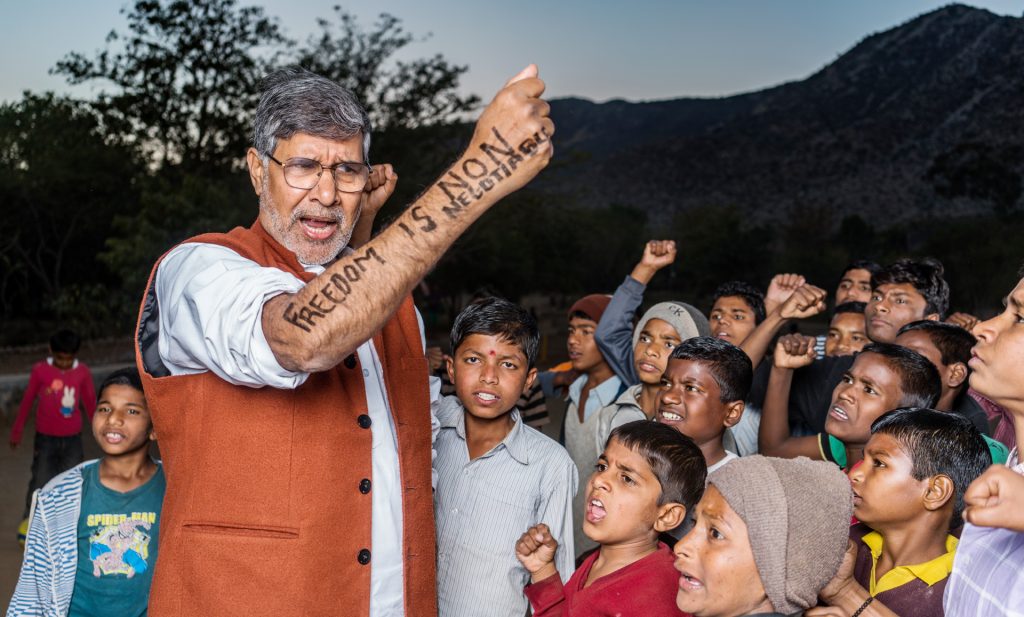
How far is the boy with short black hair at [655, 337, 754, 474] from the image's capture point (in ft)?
10.3

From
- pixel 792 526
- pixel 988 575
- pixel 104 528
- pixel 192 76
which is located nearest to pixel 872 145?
pixel 192 76

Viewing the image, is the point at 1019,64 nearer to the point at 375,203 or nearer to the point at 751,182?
the point at 751,182

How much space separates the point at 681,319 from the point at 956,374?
104 cm

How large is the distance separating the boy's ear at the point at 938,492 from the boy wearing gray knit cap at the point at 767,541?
36 centimetres

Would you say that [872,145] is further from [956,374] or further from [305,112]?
[305,112]

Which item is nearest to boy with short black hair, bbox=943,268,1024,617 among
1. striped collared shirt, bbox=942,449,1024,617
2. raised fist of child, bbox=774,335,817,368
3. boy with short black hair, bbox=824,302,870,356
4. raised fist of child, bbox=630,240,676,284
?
striped collared shirt, bbox=942,449,1024,617

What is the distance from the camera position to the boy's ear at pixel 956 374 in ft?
11.0

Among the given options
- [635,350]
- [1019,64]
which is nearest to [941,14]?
[1019,64]

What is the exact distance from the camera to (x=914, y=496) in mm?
2271

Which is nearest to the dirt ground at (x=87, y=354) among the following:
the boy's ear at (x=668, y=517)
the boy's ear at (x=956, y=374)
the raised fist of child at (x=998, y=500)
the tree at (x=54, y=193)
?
the tree at (x=54, y=193)

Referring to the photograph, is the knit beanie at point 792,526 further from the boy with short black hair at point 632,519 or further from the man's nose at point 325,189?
the man's nose at point 325,189

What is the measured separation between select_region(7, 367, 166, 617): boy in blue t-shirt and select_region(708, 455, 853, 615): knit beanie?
1937 millimetres

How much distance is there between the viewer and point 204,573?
1.76 metres

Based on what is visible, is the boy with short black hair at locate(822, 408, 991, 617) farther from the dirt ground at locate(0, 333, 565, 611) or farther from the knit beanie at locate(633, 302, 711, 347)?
the dirt ground at locate(0, 333, 565, 611)
